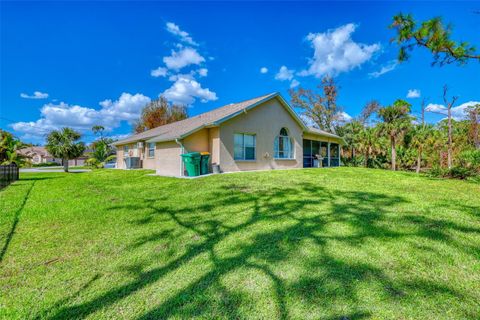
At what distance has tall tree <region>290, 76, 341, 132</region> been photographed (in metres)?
32.8

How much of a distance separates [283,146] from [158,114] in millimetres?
26770

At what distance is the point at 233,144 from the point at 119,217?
872cm

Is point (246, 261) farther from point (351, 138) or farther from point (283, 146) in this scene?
point (351, 138)

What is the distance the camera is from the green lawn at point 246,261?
2.26 meters

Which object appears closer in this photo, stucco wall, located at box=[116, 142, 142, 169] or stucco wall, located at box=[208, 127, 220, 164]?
stucco wall, located at box=[208, 127, 220, 164]

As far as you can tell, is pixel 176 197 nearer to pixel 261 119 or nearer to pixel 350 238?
pixel 350 238

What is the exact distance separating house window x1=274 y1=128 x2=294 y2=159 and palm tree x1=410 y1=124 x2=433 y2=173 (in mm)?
14667

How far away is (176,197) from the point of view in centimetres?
703

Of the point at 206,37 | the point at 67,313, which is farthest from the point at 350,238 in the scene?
the point at 206,37

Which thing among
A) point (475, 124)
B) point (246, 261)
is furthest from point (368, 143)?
point (246, 261)

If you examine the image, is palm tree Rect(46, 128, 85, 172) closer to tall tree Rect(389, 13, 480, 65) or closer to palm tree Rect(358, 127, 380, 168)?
tall tree Rect(389, 13, 480, 65)

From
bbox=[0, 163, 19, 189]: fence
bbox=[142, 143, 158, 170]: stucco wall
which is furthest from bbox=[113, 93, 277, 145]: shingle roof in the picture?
bbox=[0, 163, 19, 189]: fence

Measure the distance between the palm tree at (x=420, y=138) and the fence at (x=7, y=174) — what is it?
1206 inches

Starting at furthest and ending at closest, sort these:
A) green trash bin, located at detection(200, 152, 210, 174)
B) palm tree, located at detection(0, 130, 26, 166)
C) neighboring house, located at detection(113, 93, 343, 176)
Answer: palm tree, located at detection(0, 130, 26, 166), neighboring house, located at detection(113, 93, 343, 176), green trash bin, located at detection(200, 152, 210, 174)
